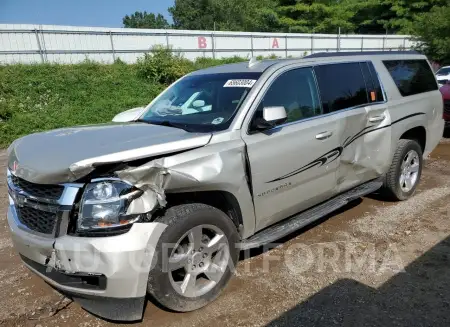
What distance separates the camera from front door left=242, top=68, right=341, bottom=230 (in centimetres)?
314

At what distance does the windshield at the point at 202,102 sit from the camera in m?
3.25

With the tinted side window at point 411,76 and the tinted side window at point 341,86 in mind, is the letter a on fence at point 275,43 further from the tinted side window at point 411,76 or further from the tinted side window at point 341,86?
the tinted side window at point 341,86

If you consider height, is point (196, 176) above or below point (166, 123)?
below

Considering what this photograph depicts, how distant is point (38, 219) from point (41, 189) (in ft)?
0.72

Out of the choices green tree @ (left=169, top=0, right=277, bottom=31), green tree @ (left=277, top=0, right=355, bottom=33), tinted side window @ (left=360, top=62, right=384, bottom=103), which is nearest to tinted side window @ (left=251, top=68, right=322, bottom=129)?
tinted side window @ (left=360, top=62, right=384, bottom=103)

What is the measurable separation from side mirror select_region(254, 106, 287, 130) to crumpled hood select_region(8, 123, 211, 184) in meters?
0.49

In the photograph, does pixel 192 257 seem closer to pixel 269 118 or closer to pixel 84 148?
pixel 84 148

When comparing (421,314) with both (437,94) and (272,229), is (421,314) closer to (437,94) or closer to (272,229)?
(272,229)

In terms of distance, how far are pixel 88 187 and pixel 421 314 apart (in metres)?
2.47

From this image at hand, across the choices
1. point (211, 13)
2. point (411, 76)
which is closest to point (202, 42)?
point (411, 76)

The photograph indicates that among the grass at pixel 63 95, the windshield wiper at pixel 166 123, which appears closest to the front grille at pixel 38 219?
the windshield wiper at pixel 166 123

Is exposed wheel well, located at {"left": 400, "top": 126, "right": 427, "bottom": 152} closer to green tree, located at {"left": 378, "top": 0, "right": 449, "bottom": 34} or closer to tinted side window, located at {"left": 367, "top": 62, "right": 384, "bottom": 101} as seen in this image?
tinted side window, located at {"left": 367, "top": 62, "right": 384, "bottom": 101}

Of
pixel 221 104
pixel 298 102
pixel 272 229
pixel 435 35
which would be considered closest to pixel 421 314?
pixel 272 229

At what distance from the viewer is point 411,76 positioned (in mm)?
5004
